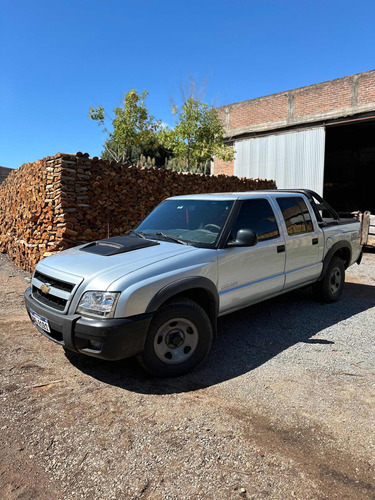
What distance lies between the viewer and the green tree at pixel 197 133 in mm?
15367

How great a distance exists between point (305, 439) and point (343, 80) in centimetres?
1473

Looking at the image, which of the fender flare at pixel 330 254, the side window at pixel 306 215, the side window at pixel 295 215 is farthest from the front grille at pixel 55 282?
the fender flare at pixel 330 254

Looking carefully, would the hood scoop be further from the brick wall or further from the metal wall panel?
the brick wall

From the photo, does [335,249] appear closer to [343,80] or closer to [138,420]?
[138,420]

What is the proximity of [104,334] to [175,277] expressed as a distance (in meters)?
0.81

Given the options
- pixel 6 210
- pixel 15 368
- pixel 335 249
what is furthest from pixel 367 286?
pixel 6 210

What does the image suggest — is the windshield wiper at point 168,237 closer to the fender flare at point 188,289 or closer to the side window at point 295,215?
the fender flare at point 188,289

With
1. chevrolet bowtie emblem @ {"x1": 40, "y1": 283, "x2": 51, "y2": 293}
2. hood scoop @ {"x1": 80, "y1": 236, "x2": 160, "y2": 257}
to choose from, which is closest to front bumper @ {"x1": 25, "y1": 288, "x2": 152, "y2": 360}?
chevrolet bowtie emblem @ {"x1": 40, "y1": 283, "x2": 51, "y2": 293}

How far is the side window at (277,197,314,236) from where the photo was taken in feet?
15.6

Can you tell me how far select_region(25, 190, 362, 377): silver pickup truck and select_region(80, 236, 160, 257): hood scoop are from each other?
0.5 inches

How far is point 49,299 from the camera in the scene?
11.2 feet

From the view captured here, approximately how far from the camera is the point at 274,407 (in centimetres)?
293

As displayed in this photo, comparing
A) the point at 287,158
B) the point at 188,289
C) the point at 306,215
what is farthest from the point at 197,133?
the point at 188,289

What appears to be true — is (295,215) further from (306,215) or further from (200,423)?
(200,423)
